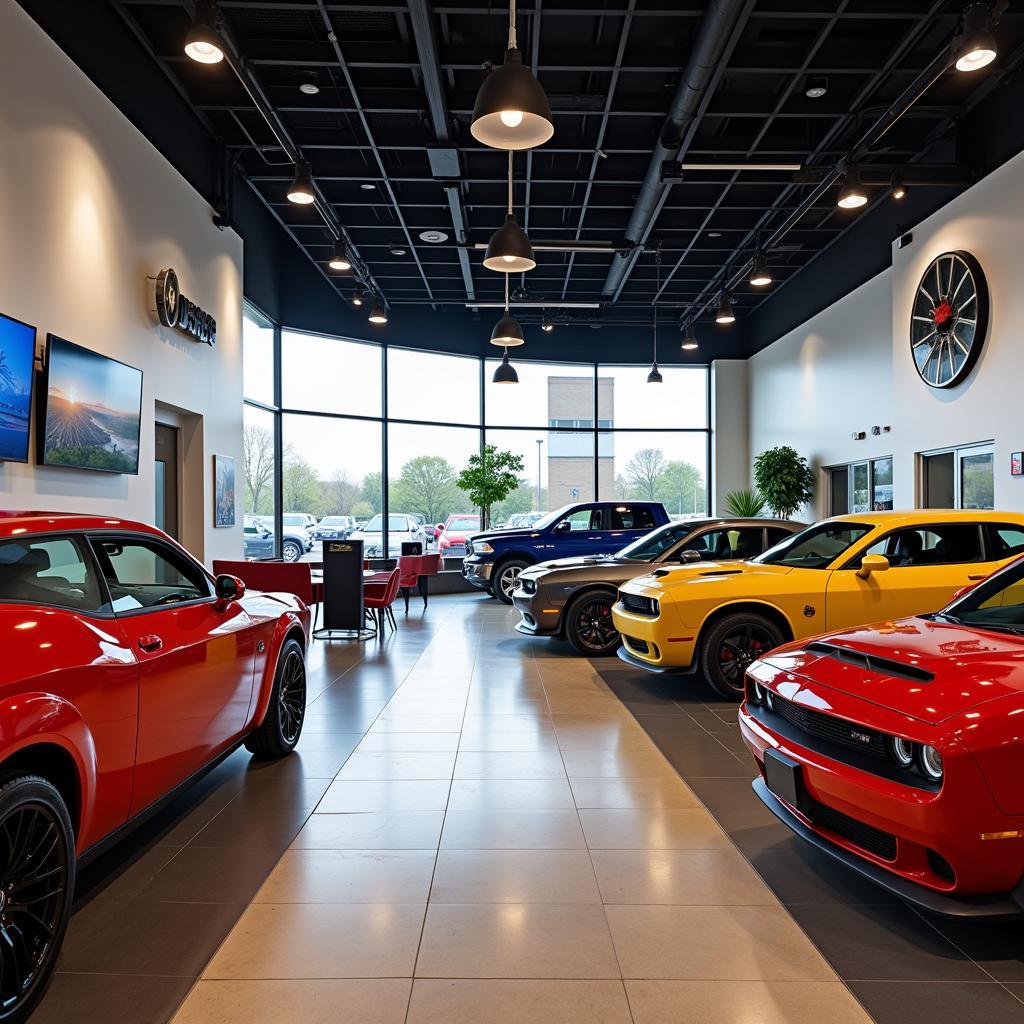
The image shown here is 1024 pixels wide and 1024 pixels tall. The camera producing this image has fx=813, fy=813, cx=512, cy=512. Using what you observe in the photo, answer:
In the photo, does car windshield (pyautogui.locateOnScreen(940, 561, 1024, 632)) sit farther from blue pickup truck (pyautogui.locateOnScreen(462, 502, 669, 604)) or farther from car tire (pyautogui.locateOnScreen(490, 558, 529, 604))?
car tire (pyautogui.locateOnScreen(490, 558, 529, 604))

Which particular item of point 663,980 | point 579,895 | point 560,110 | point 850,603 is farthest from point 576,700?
point 560,110

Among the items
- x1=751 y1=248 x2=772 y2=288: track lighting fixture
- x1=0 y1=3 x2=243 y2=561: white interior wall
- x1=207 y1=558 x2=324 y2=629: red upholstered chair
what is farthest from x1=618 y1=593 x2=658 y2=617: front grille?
x1=751 y1=248 x2=772 y2=288: track lighting fixture

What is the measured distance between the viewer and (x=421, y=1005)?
240cm

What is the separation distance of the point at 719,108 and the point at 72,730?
908 cm

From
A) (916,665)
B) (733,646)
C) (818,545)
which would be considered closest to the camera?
(916,665)

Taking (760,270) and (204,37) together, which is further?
(760,270)

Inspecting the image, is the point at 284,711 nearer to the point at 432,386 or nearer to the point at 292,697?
the point at 292,697

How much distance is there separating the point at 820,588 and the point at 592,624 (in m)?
2.88

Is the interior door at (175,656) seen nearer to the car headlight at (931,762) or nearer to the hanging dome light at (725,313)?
the car headlight at (931,762)

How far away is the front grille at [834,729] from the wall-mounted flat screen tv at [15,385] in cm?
512

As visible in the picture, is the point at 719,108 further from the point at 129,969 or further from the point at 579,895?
the point at 129,969

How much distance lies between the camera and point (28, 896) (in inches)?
91.8

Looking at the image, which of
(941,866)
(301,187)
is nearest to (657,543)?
(301,187)

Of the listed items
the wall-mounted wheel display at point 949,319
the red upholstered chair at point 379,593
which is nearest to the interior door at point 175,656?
the red upholstered chair at point 379,593
